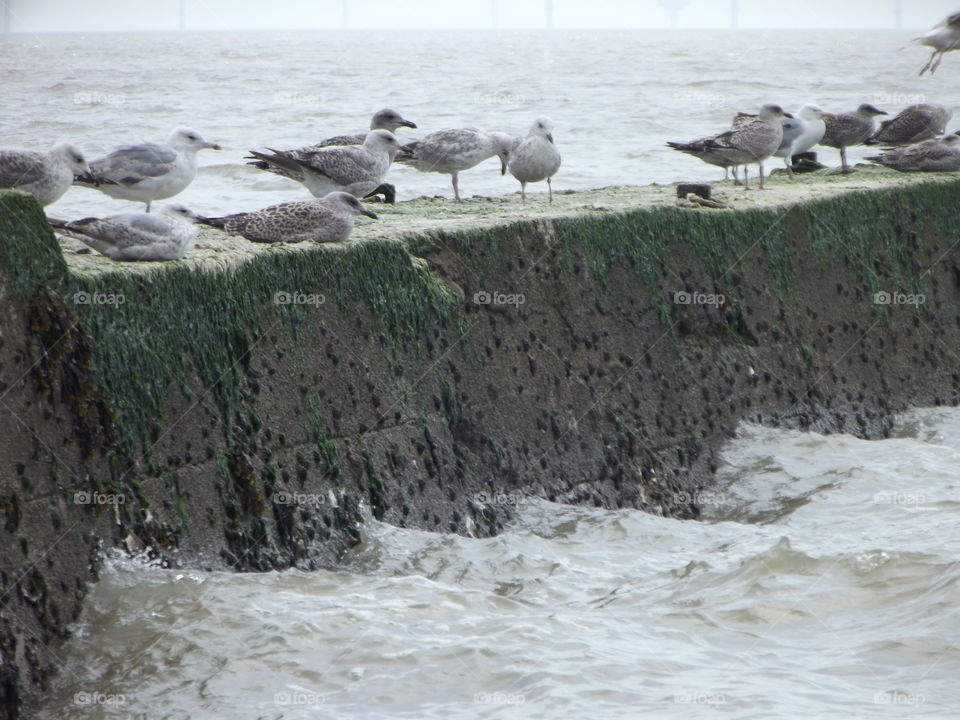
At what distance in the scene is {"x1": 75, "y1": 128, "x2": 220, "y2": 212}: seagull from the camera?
21.2ft

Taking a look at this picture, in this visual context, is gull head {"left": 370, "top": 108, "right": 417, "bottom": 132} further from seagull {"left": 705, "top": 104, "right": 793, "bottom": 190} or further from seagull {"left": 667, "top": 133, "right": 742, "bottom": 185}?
seagull {"left": 705, "top": 104, "right": 793, "bottom": 190}

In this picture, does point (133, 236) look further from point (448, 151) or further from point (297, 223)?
point (448, 151)

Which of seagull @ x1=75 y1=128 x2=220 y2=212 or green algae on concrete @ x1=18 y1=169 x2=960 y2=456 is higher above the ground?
seagull @ x1=75 y1=128 x2=220 y2=212

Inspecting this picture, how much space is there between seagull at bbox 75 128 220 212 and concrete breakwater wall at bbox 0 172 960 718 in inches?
49.0

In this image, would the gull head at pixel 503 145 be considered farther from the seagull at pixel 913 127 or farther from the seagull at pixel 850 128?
the seagull at pixel 913 127

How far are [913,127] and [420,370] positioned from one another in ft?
24.5

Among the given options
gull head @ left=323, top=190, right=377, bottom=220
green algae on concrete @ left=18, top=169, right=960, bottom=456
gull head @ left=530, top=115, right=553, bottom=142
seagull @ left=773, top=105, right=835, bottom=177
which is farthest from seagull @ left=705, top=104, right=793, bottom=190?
gull head @ left=323, top=190, right=377, bottom=220

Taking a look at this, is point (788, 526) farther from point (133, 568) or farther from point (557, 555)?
point (133, 568)

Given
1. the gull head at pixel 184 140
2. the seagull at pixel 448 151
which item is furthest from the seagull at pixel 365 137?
the gull head at pixel 184 140

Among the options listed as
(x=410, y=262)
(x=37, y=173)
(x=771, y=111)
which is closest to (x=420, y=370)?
(x=410, y=262)

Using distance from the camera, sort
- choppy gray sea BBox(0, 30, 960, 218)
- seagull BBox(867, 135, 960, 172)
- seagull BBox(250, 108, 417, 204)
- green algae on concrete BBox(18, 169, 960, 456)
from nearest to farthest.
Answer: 1. green algae on concrete BBox(18, 169, 960, 456)
2. seagull BBox(250, 108, 417, 204)
3. seagull BBox(867, 135, 960, 172)
4. choppy gray sea BBox(0, 30, 960, 218)

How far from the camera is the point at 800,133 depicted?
33.1ft

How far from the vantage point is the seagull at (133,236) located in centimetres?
457

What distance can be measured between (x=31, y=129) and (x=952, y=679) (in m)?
18.2
